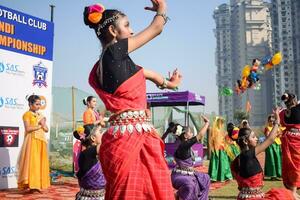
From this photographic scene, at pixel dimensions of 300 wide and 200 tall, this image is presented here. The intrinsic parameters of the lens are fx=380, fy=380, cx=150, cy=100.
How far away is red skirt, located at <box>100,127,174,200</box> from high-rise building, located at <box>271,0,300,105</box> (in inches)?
2687

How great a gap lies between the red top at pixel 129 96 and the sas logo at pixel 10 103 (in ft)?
20.4

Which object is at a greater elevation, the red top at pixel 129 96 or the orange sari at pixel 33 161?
the red top at pixel 129 96

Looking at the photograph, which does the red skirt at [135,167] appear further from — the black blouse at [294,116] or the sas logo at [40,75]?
the sas logo at [40,75]

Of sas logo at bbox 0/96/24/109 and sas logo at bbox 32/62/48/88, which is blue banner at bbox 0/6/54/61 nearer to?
sas logo at bbox 32/62/48/88

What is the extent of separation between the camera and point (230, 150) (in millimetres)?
10227

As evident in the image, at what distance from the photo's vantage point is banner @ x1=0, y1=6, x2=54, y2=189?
7840 millimetres

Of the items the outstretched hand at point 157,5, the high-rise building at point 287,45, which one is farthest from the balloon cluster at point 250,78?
Answer: the high-rise building at point 287,45

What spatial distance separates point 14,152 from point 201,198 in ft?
14.4

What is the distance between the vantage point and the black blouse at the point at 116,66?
2154 millimetres

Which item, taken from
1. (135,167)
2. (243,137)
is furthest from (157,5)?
(243,137)

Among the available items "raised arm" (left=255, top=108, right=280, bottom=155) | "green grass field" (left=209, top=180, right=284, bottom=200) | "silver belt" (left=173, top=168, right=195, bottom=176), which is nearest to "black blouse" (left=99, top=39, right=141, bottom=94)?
"raised arm" (left=255, top=108, right=280, bottom=155)

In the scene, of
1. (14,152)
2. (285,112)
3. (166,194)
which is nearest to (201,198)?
(285,112)

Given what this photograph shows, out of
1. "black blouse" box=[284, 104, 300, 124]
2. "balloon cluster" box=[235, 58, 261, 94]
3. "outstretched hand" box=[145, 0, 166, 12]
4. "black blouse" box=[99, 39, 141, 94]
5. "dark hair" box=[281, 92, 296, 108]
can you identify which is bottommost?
"black blouse" box=[284, 104, 300, 124]

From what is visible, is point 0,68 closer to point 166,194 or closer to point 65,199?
point 65,199
